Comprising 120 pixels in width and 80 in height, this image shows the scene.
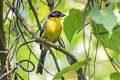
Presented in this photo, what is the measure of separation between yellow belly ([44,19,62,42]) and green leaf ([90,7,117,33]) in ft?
5.04

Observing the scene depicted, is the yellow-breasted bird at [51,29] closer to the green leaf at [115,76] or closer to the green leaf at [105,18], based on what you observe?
the green leaf at [115,76]

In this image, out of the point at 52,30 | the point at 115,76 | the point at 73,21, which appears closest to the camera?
the point at 115,76

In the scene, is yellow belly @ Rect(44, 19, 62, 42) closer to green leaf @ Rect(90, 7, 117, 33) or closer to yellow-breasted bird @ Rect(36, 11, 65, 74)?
yellow-breasted bird @ Rect(36, 11, 65, 74)

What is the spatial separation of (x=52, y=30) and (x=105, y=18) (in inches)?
65.8

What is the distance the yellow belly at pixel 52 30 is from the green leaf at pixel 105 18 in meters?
1.54

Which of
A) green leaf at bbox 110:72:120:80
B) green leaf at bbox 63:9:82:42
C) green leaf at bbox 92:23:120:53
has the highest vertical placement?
green leaf at bbox 63:9:82:42

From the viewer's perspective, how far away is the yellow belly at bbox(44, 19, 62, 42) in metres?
2.49

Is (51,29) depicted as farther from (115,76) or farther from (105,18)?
(105,18)

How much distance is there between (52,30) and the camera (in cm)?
257

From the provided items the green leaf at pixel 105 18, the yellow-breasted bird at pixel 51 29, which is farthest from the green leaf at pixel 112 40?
the yellow-breasted bird at pixel 51 29

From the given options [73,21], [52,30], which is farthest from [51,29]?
[73,21]

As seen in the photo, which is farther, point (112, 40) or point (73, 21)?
point (73, 21)

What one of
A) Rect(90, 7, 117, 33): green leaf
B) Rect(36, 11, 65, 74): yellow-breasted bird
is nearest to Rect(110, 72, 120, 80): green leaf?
Rect(90, 7, 117, 33): green leaf

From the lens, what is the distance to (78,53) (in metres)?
3.05
